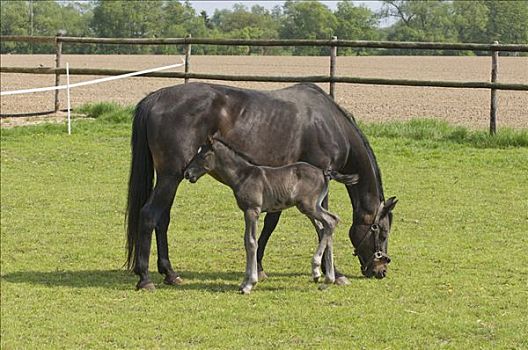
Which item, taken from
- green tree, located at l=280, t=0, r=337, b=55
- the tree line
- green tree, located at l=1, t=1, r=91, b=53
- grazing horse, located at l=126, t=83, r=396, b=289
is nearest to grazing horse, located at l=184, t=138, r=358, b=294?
grazing horse, located at l=126, t=83, r=396, b=289

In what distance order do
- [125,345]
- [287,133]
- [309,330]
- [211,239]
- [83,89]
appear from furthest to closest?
1. [83,89]
2. [211,239]
3. [287,133]
4. [309,330]
5. [125,345]

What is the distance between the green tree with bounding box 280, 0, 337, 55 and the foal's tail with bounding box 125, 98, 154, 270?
33.7 m

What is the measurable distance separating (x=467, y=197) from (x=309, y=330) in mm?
5926

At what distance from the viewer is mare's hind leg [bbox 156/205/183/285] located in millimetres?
7668

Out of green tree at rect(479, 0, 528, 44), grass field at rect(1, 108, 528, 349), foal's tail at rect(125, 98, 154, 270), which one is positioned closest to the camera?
grass field at rect(1, 108, 528, 349)

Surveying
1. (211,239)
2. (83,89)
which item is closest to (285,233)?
(211,239)

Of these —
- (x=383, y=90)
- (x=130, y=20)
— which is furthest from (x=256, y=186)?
(x=130, y=20)

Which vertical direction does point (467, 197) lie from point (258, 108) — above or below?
below

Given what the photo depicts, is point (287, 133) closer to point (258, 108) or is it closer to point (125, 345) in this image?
point (258, 108)

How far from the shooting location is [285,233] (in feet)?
32.1

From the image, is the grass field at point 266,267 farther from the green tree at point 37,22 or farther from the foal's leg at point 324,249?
the green tree at point 37,22

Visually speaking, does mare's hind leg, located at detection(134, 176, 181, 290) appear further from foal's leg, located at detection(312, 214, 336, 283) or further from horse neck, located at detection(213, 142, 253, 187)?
foal's leg, located at detection(312, 214, 336, 283)

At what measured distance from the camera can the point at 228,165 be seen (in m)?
7.46

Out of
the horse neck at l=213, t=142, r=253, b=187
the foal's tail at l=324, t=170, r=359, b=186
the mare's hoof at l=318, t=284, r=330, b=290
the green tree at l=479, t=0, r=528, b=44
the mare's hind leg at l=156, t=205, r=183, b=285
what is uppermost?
the green tree at l=479, t=0, r=528, b=44
